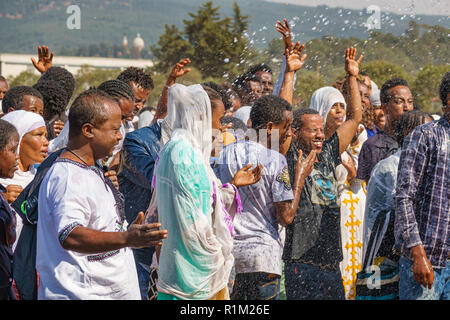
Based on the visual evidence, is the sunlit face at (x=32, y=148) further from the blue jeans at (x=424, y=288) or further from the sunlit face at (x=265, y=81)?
the sunlit face at (x=265, y=81)

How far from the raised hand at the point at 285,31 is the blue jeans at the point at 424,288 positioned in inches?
95.3

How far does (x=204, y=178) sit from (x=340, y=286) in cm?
194

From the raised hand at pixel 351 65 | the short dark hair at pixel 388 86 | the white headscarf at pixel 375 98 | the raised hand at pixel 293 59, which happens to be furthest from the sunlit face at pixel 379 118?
the raised hand at pixel 293 59

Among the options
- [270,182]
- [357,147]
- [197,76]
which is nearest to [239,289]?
[270,182]

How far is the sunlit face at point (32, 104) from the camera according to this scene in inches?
201

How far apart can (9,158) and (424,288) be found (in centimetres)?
247

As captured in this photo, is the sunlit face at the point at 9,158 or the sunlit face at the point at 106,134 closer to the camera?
the sunlit face at the point at 106,134

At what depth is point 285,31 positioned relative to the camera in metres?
Result: 5.53

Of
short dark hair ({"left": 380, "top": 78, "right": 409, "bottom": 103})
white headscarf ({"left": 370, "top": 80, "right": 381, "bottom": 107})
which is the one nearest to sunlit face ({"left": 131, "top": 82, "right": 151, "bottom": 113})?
short dark hair ({"left": 380, "top": 78, "right": 409, "bottom": 103})

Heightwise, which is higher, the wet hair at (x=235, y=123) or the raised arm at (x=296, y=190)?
the wet hair at (x=235, y=123)

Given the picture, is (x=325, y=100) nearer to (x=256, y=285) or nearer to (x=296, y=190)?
(x=296, y=190)

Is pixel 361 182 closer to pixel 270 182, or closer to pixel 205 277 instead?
pixel 270 182
